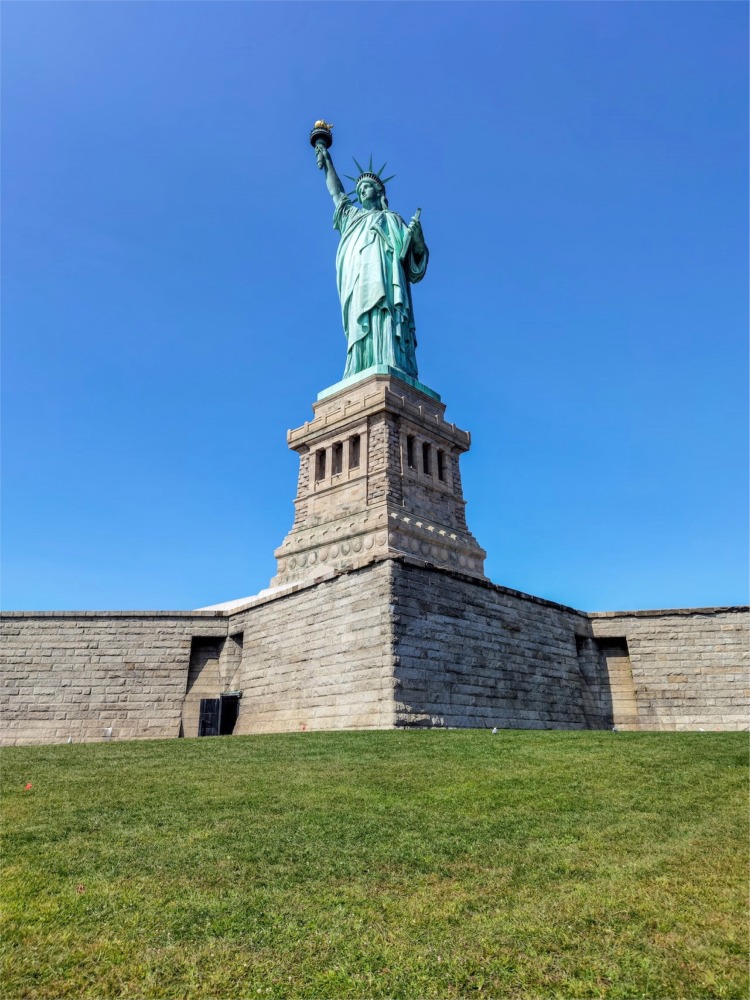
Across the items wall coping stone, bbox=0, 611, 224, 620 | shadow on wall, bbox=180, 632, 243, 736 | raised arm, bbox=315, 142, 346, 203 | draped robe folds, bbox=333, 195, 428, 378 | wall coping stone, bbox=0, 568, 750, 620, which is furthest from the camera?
raised arm, bbox=315, 142, 346, 203

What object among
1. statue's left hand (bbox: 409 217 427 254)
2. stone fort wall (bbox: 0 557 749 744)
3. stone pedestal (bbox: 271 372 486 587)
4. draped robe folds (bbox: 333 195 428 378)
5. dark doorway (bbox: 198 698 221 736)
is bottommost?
dark doorway (bbox: 198 698 221 736)

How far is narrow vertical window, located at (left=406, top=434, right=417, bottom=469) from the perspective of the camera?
28.1 m

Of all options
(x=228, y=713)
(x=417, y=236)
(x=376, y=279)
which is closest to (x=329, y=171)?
(x=417, y=236)

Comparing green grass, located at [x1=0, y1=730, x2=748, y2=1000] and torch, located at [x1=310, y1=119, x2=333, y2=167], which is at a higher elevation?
torch, located at [x1=310, y1=119, x2=333, y2=167]

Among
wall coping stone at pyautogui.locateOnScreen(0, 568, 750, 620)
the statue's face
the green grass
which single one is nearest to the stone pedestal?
wall coping stone at pyautogui.locateOnScreen(0, 568, 750, 620)

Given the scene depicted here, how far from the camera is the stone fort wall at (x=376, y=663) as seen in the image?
1606 cm

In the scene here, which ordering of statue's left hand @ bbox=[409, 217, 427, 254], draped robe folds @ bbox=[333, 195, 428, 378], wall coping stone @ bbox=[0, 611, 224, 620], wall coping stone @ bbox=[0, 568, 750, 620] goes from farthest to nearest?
statue's left hand @ bbox=[409, 217, 427, 254]
draped robe folds @ bbox=[333, 195, 428, 378]
wall coping stone @ bbox=[0, 611, 224, 620]
wall coping stone @ bbox=[0, 568, 750, 620]

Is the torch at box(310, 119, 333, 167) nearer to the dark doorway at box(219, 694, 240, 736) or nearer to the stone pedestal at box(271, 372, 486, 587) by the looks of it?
the stone pedestal at box(271, 372, 486, 587)

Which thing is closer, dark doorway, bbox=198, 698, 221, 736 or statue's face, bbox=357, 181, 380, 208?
dark doorway, bbox=198, 698, 221, 736

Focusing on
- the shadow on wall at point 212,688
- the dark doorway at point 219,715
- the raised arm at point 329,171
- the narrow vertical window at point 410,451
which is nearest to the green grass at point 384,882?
the dark doorway at point 219,715

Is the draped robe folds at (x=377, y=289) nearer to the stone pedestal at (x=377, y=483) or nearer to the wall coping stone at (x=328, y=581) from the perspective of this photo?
the stone pedestal at (x=377, y=483)

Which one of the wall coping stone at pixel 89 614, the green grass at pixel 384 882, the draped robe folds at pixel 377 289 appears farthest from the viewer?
the draped robe folds at pixel 377 289

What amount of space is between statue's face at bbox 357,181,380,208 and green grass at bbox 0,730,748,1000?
111ft

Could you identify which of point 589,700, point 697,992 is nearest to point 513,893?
point 697,992
